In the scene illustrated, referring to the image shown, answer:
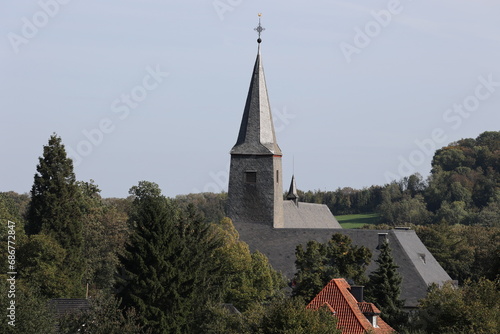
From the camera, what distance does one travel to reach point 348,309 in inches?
1909

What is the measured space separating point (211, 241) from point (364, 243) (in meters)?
12.6

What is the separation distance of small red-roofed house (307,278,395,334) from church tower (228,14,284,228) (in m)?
22.7

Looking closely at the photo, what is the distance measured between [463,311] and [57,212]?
35.5 metres

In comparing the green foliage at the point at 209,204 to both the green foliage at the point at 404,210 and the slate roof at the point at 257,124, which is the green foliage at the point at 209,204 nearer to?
the green foliage at the point at 404,210

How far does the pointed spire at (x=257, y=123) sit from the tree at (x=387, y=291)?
1874 centimetres

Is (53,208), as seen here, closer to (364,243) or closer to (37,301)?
(364,243)

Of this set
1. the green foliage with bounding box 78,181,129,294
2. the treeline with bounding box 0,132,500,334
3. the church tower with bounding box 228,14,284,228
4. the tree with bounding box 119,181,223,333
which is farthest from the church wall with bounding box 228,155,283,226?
the tree with bounding box 119,181,223,333

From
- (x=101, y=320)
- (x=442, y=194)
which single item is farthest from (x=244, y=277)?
(x=442, y=194)

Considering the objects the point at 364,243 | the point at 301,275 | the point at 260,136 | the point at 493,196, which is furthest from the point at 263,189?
the point at 493,196

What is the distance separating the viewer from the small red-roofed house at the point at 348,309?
47.5 metres

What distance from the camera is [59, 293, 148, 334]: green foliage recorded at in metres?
44.1

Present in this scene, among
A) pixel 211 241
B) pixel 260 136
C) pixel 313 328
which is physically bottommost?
pixel 313 328

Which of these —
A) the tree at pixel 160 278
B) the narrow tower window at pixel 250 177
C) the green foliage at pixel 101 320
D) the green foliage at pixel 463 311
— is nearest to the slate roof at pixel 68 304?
the tree at pixel 160 278

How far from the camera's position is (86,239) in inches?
3145
